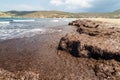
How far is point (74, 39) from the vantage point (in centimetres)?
2031

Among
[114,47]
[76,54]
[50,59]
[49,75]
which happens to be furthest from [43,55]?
[114,47]

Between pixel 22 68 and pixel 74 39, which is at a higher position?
pixel 74 39

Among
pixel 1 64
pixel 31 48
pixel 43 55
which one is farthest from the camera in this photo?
pixel 31 48

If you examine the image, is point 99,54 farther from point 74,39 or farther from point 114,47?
point 74,39

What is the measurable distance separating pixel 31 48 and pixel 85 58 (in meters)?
7.93

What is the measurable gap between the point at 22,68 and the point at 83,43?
6.18 meters

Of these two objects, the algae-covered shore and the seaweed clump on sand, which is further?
the seaweed clump on sand

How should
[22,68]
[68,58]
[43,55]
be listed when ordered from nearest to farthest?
[22,68] < [68,58] < [43,55]

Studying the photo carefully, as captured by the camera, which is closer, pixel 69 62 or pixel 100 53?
pixel 100 53

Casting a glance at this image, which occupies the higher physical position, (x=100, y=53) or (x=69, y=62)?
(x=100, y=53)

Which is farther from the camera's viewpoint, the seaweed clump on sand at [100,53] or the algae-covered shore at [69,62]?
the seaweed clump on sand at [100,53]

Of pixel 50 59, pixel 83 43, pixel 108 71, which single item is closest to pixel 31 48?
pixel 50 59

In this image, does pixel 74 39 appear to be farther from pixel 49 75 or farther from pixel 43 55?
pixel 49 75

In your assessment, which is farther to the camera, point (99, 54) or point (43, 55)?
point (43, 55)
